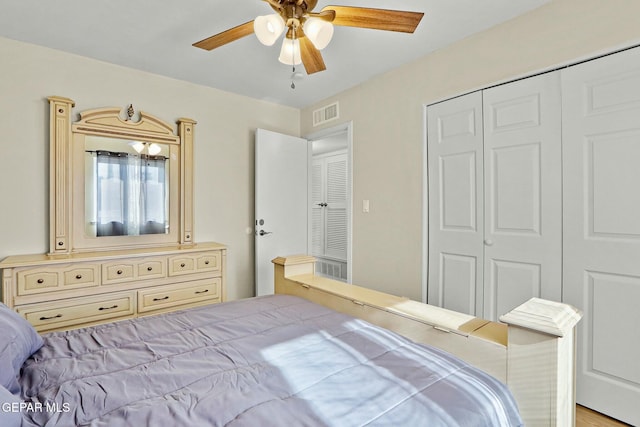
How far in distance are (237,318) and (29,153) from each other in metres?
2.30

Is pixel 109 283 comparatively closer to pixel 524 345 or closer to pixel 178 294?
pixel 178 294

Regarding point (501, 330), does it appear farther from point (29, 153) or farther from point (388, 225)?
point (29, 153)

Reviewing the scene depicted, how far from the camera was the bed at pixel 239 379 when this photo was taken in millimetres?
835

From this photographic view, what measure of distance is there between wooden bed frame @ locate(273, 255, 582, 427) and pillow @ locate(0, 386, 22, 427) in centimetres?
143

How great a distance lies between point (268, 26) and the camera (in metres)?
1.57

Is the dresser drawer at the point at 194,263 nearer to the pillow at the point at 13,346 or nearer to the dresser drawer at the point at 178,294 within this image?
the dresser drawer at the point at 178,294

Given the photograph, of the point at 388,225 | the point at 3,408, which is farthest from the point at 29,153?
the point at 388,225

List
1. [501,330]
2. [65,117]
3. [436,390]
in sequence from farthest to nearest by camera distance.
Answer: [65,117], [501,330], [436,390]

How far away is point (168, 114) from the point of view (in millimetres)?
3139

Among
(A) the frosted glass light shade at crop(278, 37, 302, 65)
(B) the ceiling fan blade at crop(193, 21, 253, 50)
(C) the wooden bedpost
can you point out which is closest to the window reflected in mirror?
(B) the ceiling fan blade at crop(193, 21, 253, 50)

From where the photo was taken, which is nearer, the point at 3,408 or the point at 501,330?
the point at 3,408

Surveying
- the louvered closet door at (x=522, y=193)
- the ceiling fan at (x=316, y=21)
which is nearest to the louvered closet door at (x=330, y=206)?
the louvered closet door at (x=522, y=193)

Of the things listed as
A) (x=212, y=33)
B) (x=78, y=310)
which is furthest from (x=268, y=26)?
(x=78, y=310)

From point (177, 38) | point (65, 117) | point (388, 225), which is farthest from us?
point (388, 225)
